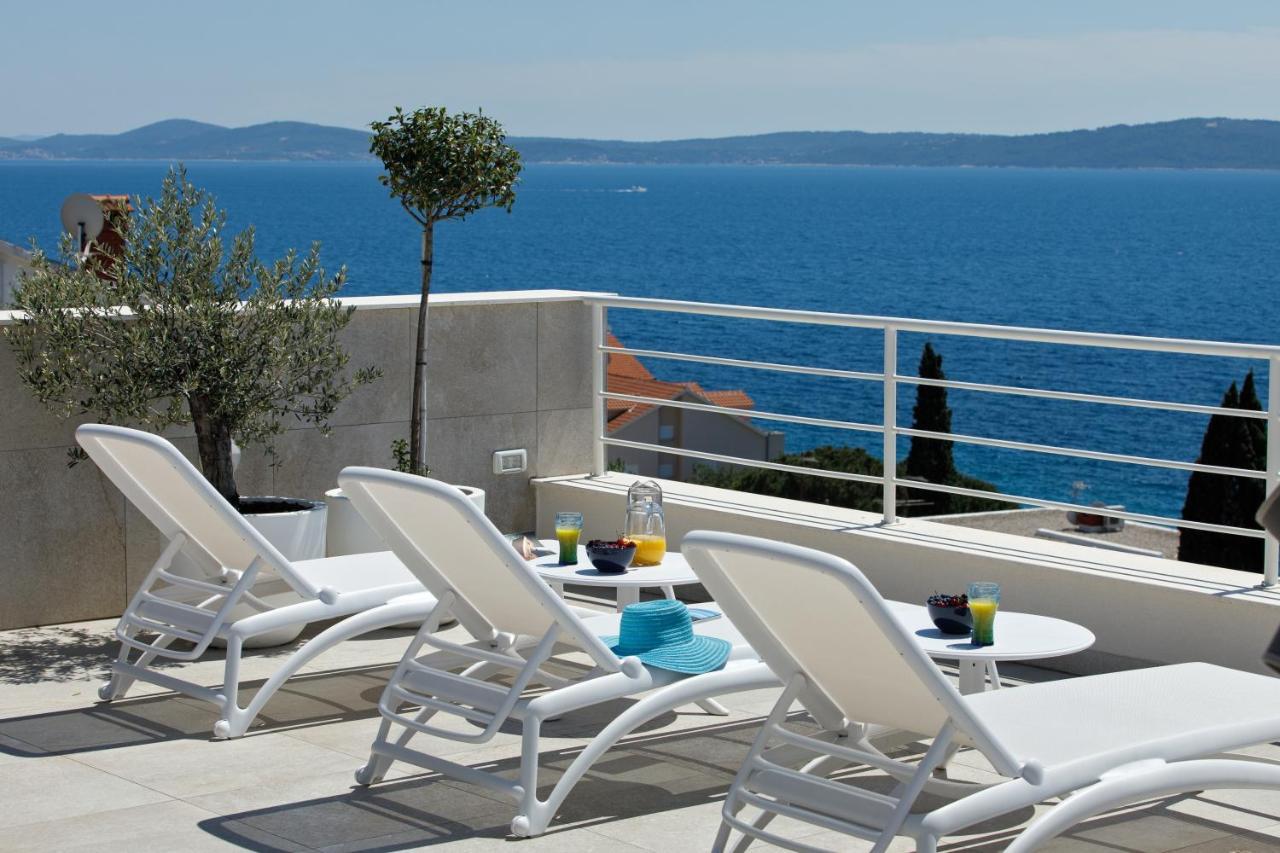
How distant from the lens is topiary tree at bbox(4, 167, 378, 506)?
20.3ft

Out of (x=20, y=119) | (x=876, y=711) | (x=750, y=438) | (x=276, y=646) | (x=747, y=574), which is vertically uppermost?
(x=20, y=119)

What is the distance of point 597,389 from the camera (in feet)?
26.7

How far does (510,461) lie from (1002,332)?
97.9 inches

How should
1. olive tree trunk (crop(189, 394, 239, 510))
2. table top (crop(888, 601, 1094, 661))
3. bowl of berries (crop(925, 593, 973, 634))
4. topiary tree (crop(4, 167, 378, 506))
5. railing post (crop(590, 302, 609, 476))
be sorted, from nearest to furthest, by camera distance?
table top (crop(888, 601, 1094, 661))
bowl of berries (crop(925, 593, 973, 634))
topiary tree (crop(4, 167, 378, 506))
olive tree trunk (crop(189, 394, 239, 510))
railing post (crop(590, 302, 609, 476))

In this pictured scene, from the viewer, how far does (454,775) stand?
4.38 m

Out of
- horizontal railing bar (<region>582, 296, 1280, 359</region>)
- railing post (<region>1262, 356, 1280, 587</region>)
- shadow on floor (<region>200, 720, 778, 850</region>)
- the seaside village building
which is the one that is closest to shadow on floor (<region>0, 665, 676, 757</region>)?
shadow on floor (<region>200, 720, 778, 850</region>)

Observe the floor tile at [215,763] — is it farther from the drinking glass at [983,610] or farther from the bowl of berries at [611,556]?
the drinking glass at [983,610]

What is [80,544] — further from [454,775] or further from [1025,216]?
[1025,216]

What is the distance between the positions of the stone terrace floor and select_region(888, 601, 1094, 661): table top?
1.35ft

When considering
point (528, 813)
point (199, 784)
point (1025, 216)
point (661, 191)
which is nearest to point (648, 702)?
point (528, 813)

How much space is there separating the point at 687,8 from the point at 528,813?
8746 cm

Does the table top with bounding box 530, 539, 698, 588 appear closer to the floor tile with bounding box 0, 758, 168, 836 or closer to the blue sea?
the floor tile with bounding box 0, 758, 168, 836

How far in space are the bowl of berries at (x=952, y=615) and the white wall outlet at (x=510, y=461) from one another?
142 inches

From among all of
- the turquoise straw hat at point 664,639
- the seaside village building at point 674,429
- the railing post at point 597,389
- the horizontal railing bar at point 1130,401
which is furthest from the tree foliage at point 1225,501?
the turquoise straw hat at point 664,639
